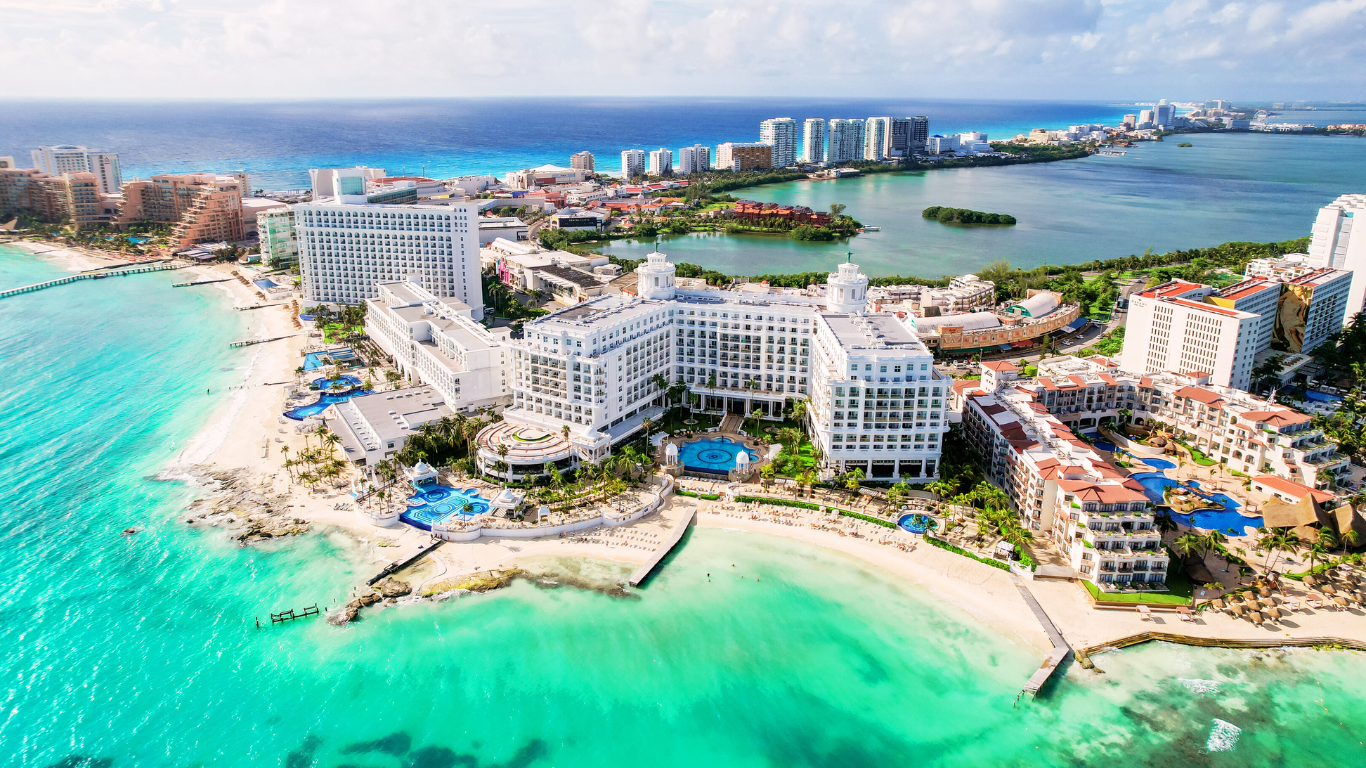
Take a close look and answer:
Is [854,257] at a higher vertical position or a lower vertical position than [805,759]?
higher

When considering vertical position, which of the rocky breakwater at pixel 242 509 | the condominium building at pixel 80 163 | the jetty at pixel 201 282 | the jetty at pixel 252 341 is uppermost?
the condominium building at pixel 80 163

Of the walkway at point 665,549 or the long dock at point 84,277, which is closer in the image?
the walkway at point 665,549

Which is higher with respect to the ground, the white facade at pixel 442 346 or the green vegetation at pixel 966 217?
the green vegetation at pixel 966 217

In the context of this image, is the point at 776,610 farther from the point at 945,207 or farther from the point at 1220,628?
the point at 945,207

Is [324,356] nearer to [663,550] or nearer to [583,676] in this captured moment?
[663,550]

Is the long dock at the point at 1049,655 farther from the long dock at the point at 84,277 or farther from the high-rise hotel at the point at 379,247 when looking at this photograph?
the long dock at the point at 84,277

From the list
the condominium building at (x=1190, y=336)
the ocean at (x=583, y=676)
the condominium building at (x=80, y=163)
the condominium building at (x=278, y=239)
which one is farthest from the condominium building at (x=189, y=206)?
the condominium building at (x=1190, y=336)

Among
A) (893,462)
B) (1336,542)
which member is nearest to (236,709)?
(893,462)
